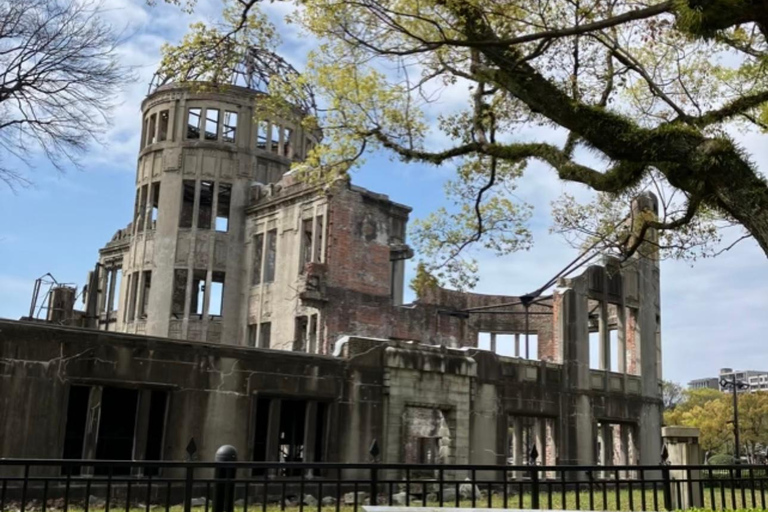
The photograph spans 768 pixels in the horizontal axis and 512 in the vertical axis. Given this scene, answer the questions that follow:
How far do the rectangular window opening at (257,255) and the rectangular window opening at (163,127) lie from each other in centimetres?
691

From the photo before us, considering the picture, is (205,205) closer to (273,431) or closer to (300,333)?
(300,333)

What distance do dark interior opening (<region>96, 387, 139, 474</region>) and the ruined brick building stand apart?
4 centimetres

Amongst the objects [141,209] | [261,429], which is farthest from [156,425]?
[141,209]

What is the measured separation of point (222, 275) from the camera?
3541 centimetres

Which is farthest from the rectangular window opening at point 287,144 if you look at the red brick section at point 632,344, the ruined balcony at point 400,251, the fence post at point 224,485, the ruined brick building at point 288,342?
the fence post at point 224,485

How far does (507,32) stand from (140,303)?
26.9 metres

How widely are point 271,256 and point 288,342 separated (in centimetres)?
487

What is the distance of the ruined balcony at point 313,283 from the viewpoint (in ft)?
94.3

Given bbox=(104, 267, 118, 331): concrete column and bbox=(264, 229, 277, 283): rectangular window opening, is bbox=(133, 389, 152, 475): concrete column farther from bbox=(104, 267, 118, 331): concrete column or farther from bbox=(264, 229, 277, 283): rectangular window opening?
bbox=(104, 267, 118, 331): concrete column

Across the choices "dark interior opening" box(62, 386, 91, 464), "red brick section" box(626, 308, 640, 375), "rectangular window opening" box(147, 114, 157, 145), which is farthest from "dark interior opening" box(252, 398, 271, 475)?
"rectangular window opening" box(147, 114, 157, 145)

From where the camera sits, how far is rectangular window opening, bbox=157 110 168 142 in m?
37.2

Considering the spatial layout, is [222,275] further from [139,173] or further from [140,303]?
[139,173]

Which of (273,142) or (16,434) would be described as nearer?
(16,434)

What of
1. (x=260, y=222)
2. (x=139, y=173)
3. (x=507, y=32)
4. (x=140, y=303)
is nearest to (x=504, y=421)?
(x=507, y=32)
